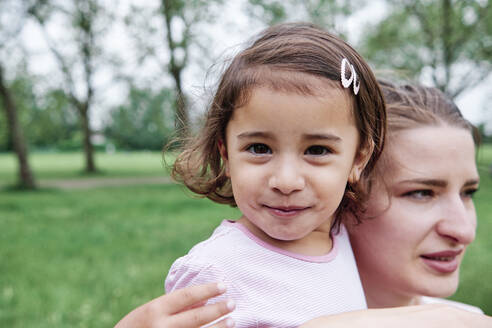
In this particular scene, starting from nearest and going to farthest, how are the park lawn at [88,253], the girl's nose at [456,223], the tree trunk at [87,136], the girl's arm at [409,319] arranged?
the girl's arm at [409,319], the girl's nose at [456,223], the park lawn at [88,253], the tree trunk at [87,136]

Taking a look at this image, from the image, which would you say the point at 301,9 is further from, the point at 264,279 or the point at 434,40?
the point at 264,279

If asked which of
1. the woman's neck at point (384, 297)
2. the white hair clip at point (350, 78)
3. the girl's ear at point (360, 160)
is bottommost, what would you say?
the woman's neck at point (384, 297)

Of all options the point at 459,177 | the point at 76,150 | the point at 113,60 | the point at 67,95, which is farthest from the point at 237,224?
the point at 76,150

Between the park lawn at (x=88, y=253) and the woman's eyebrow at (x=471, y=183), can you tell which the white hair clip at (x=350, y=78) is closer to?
the woman's eyebrow at (x=471, y=183)

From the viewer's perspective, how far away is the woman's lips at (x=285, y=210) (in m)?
1.41

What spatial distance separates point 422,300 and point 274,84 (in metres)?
1.83

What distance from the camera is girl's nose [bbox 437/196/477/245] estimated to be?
1.76 m

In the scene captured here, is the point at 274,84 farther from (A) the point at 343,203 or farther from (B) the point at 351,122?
(A) the point at 343,203

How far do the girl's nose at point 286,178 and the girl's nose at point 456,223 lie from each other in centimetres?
77

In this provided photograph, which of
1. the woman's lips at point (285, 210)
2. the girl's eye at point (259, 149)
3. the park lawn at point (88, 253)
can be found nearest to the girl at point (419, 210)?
the woman's lips at point (285, 210)

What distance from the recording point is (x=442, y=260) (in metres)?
1.83

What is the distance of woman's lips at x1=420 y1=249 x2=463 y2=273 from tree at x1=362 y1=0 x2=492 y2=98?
12.1 m

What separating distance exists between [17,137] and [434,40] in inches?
608

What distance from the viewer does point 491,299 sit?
4.81m
